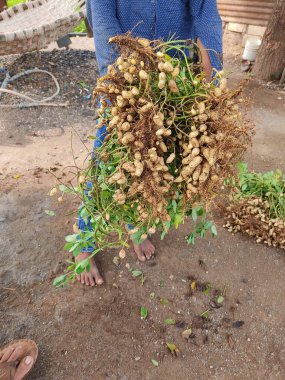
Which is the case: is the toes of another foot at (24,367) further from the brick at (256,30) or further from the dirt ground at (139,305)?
the brick at (256,30)

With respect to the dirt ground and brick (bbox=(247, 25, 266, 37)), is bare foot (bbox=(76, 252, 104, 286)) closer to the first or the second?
the dirt ground

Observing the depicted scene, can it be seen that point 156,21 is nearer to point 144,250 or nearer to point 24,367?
point 144,250

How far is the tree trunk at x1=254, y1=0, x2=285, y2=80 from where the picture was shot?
4.29 metres

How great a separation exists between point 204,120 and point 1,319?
176 cm

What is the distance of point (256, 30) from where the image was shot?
17.6 feet

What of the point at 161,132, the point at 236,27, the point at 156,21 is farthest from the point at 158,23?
the point at 236,27

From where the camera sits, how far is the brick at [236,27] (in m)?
5.53

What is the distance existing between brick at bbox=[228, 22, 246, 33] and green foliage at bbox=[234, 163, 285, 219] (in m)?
3.90

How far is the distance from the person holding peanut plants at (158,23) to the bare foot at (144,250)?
1.02 meters

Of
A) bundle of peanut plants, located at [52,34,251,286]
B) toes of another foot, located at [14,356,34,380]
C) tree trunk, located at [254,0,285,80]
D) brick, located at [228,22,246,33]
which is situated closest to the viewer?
bundle of peanut plants, located at [52,34,251,286]

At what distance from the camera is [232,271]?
2287mm

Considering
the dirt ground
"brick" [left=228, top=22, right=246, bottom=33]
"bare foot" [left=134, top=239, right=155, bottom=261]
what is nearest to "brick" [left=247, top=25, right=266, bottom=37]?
"brick" [left=228, top=22, right=246, bottom=33]

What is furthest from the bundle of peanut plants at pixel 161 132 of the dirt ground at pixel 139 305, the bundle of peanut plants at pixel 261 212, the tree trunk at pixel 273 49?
the tree trunk at pixel 273 49

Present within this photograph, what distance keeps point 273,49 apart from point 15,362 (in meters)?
4.72
